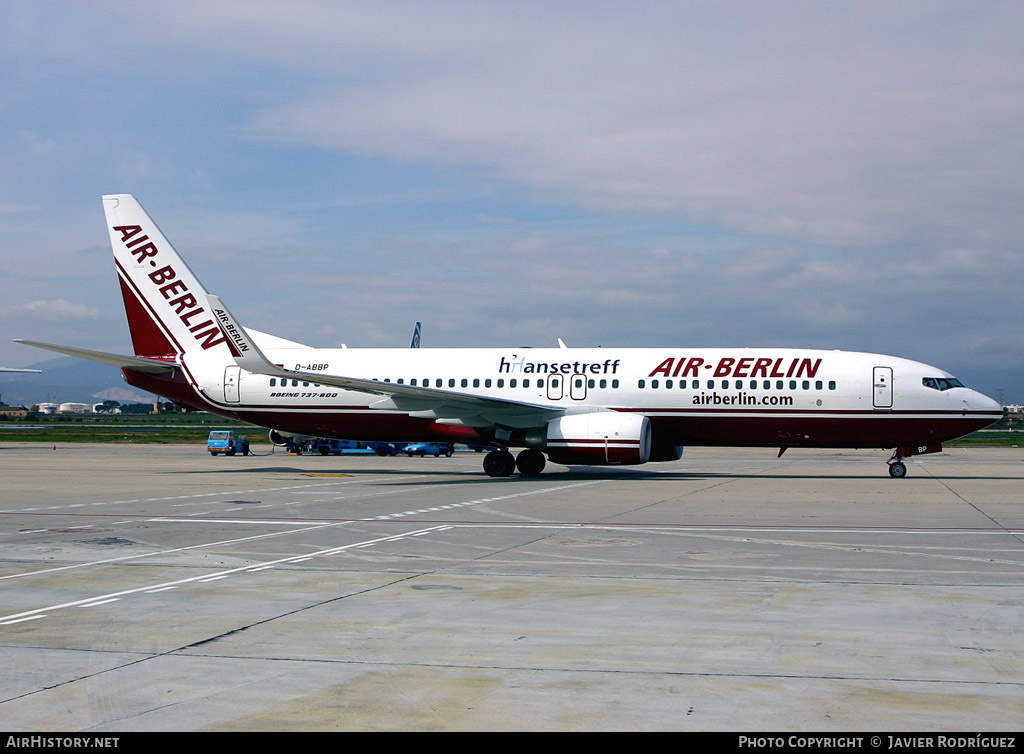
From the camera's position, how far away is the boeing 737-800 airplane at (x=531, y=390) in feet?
102

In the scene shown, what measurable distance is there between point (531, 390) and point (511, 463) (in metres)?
2.63

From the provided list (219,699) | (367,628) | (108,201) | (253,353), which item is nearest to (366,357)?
(253,353)

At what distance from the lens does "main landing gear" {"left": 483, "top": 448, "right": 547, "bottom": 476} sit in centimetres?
3303

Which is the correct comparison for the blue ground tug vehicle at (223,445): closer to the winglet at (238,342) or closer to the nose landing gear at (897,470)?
the winglet at (238,342)

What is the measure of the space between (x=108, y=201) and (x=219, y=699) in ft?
111

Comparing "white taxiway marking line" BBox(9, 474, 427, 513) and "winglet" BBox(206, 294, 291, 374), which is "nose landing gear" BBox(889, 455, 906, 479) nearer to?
"white taxiway marking line" BBox(9, 474, 427, 513)

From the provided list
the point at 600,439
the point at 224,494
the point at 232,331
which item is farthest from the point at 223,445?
the point at 600,439

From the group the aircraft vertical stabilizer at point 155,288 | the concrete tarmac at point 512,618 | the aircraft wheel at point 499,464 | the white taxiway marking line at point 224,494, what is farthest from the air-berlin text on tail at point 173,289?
the concrete tarmac at point 512,618

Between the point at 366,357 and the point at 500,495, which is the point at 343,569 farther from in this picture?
the point at 366,357

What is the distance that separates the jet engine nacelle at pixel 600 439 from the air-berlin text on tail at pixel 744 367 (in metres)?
2.52

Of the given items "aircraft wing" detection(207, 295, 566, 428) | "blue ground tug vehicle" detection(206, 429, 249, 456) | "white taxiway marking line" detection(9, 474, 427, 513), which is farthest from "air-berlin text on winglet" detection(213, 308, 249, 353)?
"blue ground tug vehicle" detection(206, 429, 249, 456)

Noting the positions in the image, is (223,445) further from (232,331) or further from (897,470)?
(897,470)

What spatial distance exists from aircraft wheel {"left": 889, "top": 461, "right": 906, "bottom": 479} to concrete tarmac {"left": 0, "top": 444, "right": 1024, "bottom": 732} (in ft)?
38.5

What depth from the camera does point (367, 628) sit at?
358 inches
